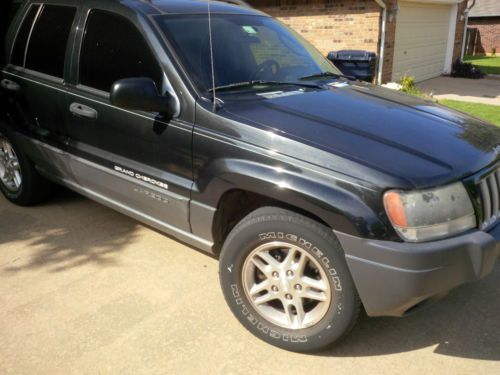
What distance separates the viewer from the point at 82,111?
359 centimetres

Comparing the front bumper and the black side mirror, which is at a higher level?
the black side mirror

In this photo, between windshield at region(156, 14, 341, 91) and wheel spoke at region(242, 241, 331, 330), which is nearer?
wheel spoke at region(242, 241, 331, 330)

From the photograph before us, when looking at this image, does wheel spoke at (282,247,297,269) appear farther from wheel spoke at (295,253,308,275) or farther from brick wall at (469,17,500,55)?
brick wall at (469,17,500,55)

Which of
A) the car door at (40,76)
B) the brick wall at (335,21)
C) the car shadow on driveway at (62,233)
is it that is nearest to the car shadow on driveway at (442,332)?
the car shadow on driveway at (62,233)

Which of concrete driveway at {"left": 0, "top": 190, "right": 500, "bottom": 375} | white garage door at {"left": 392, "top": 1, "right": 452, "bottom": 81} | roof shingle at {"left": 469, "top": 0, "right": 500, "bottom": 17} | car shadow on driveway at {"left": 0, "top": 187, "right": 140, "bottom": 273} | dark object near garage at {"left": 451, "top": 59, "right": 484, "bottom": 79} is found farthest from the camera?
roof shingle at {"left": 469, "top": 0, "right": 500, "bottom": 17}

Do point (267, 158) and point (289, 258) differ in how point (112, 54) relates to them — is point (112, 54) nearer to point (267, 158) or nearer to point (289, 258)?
point (267, 158)

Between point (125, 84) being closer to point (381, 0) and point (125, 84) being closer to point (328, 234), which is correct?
point (328, 234)

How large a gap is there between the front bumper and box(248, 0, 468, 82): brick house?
34.8ft

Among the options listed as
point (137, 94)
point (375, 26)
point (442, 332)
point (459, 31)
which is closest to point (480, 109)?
point (375, 26)

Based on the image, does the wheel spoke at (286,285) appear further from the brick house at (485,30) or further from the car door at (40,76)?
the brick house at (485,30)

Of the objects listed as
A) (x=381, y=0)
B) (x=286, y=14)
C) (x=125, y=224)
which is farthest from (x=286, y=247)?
(x=286, y=14)

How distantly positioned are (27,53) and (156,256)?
6.84ft

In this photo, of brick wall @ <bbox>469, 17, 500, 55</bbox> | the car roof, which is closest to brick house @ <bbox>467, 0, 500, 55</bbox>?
brick wall @ <bbox>469, 17, 500, 55</bbox>

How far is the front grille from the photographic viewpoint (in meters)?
2.59
